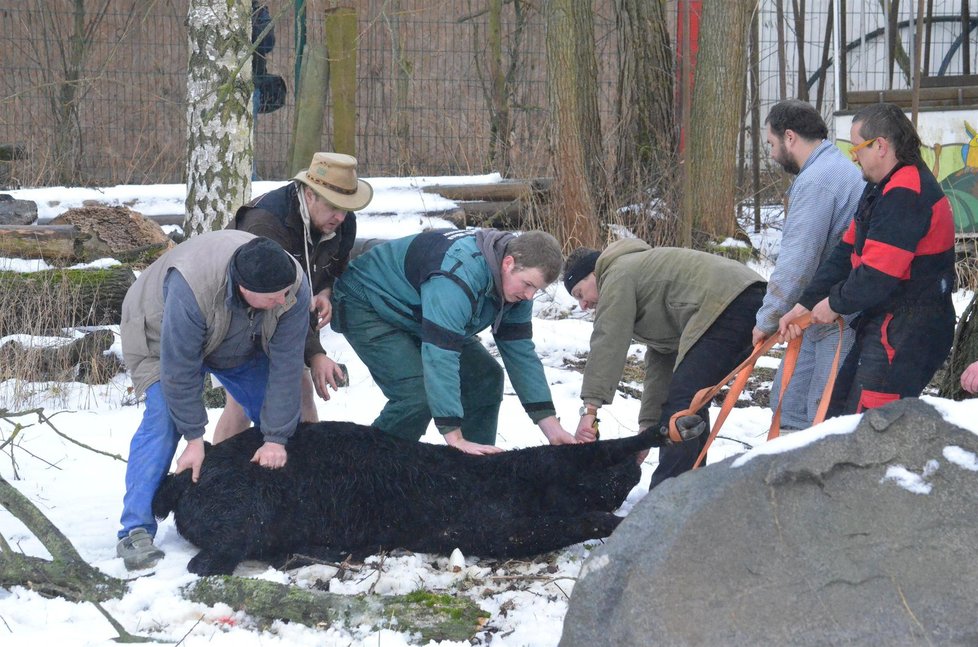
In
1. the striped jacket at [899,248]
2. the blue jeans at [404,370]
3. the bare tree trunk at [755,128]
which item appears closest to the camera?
the striped jacket at [899,248]

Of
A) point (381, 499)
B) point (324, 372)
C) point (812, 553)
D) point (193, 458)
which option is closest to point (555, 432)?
point (381, 499)

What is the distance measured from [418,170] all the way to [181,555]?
8.03 meters

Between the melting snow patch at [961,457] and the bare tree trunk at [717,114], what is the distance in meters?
6.57

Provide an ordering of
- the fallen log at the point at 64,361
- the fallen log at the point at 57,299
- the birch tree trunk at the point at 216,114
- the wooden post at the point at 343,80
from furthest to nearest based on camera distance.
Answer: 1. the wooden post at the point at 343,80
2. the fallen log at the point at 57,299
3. the fallen log at the point at 64,361
4. the birch tree trunk at the point at 216,114

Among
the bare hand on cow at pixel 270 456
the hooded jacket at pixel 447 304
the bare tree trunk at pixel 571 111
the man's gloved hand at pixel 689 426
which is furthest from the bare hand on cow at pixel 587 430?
the bare tree trunk at pixel 571 111

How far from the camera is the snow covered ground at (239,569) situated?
117 inches

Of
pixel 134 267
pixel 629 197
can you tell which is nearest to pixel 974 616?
pixel 134 267

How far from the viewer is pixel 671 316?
14.0 feet

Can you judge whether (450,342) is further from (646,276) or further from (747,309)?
(747,309)

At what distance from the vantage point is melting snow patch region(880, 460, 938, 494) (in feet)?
7.78

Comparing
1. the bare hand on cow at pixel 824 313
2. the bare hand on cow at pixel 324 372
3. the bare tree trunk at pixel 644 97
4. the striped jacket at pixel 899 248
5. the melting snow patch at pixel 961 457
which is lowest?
the bare hand on cow at pixel 324 372

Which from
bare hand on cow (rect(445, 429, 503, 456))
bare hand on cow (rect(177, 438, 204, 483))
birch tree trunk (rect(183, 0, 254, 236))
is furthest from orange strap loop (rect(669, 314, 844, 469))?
birch tree trunk (rect(183, 0, 254, 236))

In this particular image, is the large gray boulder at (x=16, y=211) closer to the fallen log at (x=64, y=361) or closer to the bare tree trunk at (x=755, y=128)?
the fallen log at (x=64, y=361)

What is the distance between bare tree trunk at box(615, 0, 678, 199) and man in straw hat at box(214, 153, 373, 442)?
5.22 m
